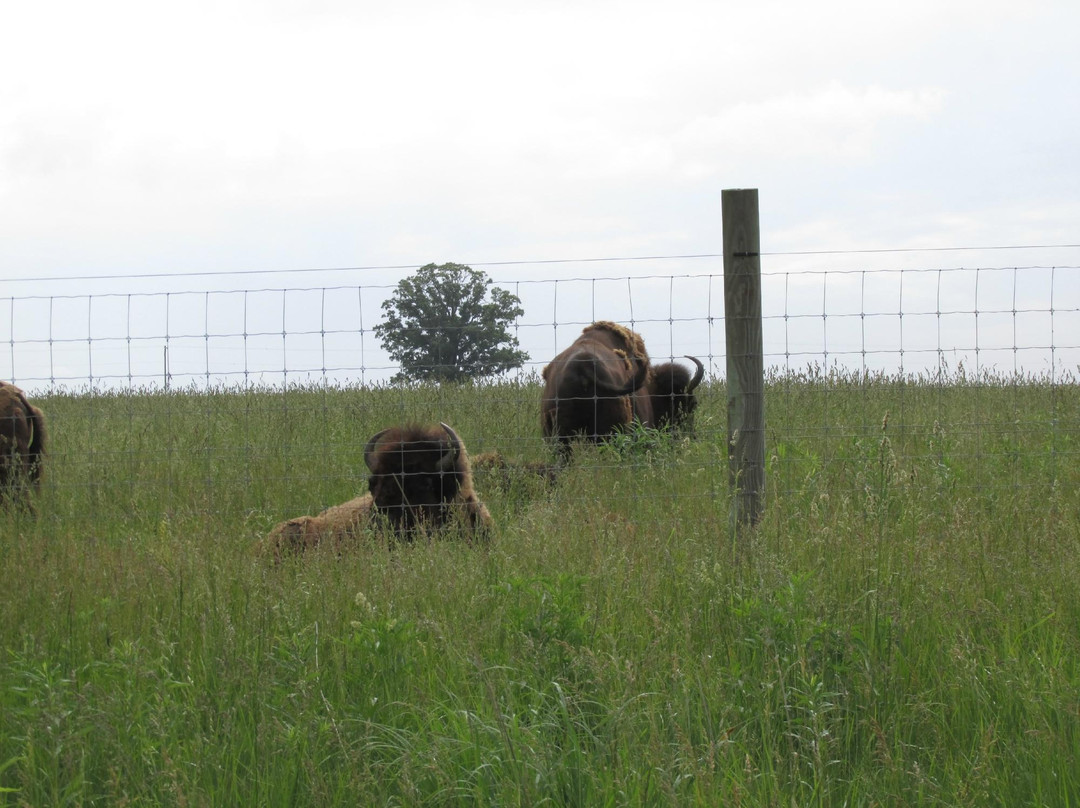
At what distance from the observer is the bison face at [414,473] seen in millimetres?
6777

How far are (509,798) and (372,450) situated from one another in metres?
4.37

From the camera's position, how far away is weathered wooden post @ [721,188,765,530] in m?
5.20

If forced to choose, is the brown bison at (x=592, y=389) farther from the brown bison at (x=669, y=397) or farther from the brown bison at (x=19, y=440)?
the brown bison at (x=19, y=440)

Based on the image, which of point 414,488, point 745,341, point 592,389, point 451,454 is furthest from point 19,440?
point 745,341

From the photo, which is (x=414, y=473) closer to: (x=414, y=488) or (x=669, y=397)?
(x=414, y=488)

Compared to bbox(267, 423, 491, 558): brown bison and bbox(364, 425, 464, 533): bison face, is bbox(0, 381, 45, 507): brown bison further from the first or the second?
bbox(364, 425, 464, 533): bison face

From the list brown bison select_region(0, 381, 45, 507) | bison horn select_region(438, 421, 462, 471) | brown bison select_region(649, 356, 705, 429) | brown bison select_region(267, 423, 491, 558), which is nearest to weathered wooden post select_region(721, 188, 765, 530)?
brown bison select_region(267, 423, 491, 558)

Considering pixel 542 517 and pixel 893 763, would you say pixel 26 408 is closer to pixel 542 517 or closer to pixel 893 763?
pixel 542 517

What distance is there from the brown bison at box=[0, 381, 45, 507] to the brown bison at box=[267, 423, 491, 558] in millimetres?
2477

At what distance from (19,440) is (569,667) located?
6.40 metres

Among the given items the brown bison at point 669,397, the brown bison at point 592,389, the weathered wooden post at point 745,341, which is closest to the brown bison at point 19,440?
the brown bison at point 592,389

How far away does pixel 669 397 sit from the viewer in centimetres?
1149

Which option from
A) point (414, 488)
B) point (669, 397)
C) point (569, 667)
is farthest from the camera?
point (669, 397)

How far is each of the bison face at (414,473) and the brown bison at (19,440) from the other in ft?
9.38
